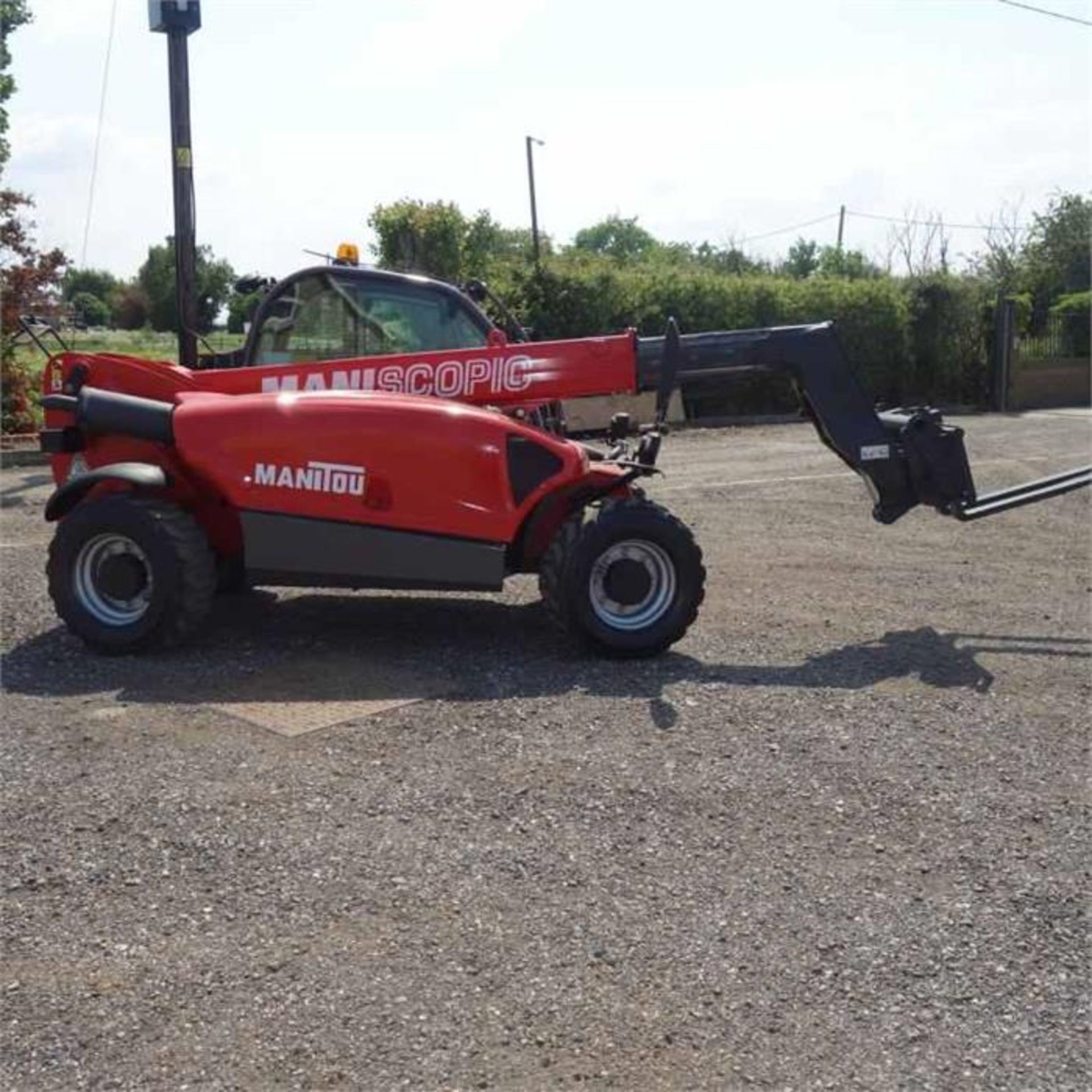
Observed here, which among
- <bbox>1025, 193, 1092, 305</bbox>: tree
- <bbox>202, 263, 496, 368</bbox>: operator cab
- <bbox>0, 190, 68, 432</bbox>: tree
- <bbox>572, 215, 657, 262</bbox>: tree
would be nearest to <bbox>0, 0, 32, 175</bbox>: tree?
<bbox>0, 190, 68, 432</bbox>: tree

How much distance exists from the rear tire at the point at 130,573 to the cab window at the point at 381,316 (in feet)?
6.37

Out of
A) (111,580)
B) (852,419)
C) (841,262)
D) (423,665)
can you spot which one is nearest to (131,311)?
(841,262)

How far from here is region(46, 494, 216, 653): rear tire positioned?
23.0ft

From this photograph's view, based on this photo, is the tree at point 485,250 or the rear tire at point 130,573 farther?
the tree at point 485,250

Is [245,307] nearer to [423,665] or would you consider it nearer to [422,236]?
[423,665]

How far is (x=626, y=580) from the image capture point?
23.4 feet

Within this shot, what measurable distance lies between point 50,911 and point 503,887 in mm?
1365

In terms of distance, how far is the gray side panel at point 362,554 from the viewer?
7133 mm

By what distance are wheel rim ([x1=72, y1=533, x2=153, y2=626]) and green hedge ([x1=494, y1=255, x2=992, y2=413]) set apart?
1536 centimetres

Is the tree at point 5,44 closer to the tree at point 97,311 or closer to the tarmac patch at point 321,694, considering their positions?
the tarmac patch at point 321,694

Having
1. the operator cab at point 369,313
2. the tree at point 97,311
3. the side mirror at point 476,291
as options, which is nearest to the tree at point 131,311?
the tree at point 97,311

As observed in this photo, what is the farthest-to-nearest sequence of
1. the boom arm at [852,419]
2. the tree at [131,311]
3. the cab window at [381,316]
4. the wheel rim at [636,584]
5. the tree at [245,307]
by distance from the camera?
the tree at [131,311]
the tree at [245,307]
the cab window at [381,316]
the boom arm at [852,419]
the wheel rim at [636,584]

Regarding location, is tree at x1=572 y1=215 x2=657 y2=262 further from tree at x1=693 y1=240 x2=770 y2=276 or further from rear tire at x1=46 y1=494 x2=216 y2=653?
rear tire at x1=46 y1=494 x2=216 y2=653

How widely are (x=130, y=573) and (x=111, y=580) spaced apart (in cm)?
10
